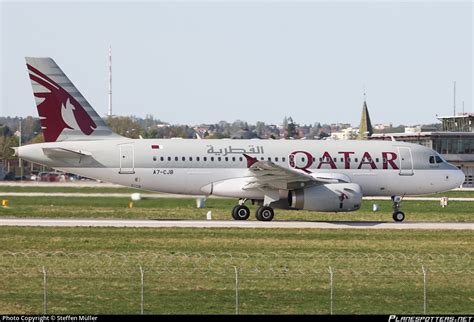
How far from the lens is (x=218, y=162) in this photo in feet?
158

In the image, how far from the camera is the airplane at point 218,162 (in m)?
46.2

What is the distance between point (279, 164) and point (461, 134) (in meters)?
67.2

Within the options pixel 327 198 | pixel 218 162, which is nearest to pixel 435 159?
pixel 327 198

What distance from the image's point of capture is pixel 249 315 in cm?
2095

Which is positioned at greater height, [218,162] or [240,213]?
[218,162]

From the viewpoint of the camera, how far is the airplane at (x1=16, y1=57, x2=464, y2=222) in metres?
46.2

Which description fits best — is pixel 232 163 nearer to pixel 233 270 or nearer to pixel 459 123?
pixel 233 270

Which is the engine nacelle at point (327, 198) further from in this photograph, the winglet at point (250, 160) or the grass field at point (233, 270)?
the grass field at point (233, 270)

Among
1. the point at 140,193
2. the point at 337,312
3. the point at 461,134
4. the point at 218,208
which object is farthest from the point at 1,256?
the point at 461,134

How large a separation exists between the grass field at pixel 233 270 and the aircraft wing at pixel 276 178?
13.2 feet

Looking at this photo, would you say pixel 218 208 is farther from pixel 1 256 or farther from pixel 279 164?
pixel 1 256

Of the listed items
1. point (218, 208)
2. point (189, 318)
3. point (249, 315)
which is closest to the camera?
point (189, 318)

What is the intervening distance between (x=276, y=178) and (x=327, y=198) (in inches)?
103

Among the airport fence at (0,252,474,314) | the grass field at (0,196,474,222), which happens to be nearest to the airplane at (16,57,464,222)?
the grass field at (0,196,474,222)
